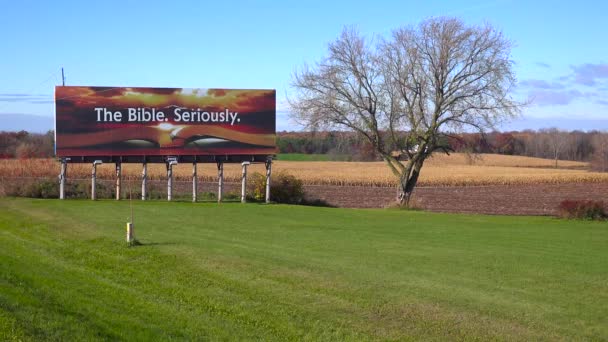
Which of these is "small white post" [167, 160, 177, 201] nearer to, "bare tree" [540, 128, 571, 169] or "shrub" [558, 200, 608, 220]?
"shrub" [558, 200, 608, 220]

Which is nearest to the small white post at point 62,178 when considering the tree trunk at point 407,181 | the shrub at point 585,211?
the tree trunk at point 407,181

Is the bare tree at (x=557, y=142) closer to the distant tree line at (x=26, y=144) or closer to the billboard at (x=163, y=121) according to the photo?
the distant tree line at (x=26, y=144)

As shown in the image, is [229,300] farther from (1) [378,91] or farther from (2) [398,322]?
(1) [378,91]

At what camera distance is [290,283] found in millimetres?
14531

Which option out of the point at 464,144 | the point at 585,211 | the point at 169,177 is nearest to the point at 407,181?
the point at 464,144

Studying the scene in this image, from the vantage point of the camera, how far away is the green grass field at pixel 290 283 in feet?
35.9

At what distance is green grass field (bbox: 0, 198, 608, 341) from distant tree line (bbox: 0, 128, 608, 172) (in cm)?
1823

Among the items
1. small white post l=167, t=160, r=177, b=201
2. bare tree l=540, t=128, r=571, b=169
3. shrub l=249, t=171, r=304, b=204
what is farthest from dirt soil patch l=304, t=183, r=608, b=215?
bare tree l=540, t=128, r=571, b=169

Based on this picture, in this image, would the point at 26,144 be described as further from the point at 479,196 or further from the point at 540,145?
the point at 540,145

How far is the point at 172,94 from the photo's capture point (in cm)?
3709

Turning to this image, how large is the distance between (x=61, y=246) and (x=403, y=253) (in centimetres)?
887

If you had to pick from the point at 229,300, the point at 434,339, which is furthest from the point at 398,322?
the point at 229,300

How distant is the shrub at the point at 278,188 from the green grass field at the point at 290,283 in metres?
14.0

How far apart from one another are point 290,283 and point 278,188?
26.9 metres
